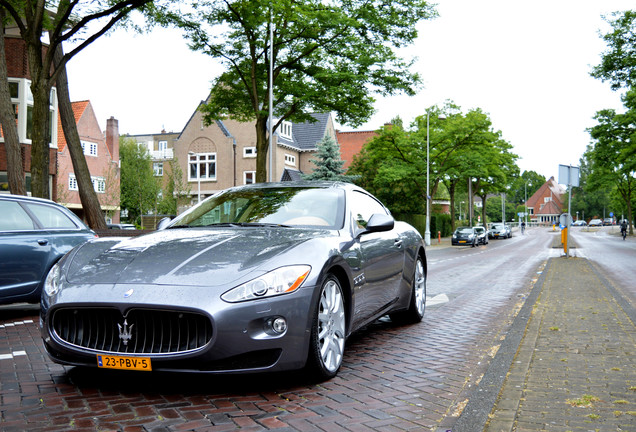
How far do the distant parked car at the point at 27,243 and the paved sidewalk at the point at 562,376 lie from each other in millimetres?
5366

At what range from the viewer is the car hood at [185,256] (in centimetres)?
386

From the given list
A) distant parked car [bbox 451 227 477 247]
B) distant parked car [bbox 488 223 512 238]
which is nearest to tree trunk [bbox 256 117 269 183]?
distant parked car [bbox 451 227 477 247]

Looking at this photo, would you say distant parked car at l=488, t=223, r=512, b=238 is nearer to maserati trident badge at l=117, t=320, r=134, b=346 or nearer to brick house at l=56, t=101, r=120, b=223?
brick house at l=56, t=101, r=120, b=223

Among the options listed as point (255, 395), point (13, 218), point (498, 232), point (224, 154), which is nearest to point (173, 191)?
point (224, 154)

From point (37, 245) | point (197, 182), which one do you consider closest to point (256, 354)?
point (37, 245)

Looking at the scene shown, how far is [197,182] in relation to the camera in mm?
53906

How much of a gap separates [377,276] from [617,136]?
35.5 metres

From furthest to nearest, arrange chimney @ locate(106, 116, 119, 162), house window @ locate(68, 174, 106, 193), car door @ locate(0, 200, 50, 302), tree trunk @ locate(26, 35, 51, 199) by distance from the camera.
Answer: chimney @ locate(106, 116, 119, 162) → house window @ locate(68, 174, 106, 193) → tree trunk @ locate(26, 35, 51, 199) → car door @ locate(0, 200, 50, 302)

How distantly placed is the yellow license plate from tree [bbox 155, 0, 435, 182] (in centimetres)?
1821

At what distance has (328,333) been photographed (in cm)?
436

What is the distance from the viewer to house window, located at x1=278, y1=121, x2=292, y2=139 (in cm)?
5230

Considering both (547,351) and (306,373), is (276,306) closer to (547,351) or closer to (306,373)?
(306,373)

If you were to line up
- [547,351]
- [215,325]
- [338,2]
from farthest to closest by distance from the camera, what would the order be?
1. [338,2]
2. [547,351]
3. [215,325]

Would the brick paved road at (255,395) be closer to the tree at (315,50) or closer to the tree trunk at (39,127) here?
the tree trunk at (39,127)
